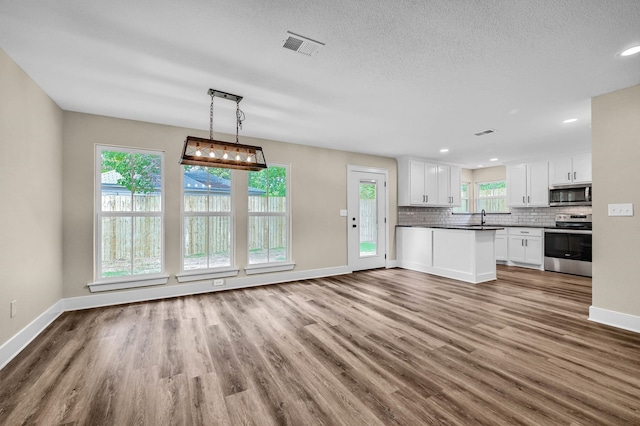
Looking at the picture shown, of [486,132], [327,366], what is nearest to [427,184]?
[486,132]

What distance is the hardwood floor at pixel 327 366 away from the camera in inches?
66.4

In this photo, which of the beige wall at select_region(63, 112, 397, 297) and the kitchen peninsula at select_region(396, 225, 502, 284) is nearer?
the beige wall at select_region(63, 112, 397, 297)

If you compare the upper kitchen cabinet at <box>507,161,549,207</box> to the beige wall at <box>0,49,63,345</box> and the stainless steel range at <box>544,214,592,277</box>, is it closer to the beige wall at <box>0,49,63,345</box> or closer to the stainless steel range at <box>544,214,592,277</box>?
the stainless steel range at <box>544,214,592,277</box>

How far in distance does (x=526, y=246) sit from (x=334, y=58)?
631cm

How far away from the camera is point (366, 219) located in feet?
19.8

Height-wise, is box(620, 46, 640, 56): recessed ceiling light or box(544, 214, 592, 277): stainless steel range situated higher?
box(620, 46, 640, 56): recessed ceiling light

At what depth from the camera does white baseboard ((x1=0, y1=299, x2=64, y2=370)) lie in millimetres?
2288

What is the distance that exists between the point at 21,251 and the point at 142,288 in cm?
150

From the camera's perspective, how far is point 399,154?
609 centimetres

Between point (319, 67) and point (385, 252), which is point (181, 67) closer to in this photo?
point (319, 67)

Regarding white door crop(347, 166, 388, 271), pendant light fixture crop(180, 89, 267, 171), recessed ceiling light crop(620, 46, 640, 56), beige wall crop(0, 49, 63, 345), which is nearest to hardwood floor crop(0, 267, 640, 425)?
beige wall crop(0, 49, 63, 345)

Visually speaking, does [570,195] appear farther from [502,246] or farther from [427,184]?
[427,184]

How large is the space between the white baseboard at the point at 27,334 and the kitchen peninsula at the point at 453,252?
19.1 ft

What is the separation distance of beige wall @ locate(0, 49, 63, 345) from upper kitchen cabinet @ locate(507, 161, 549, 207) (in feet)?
28.2
